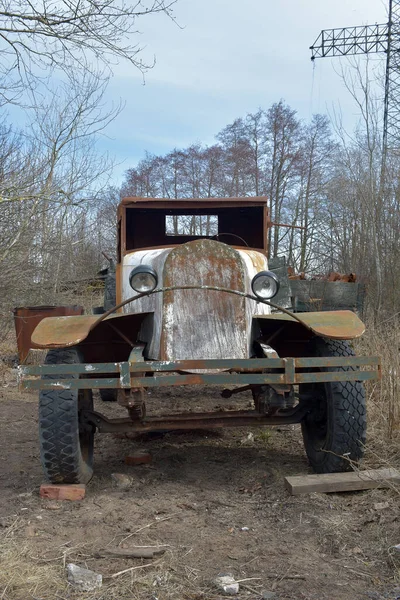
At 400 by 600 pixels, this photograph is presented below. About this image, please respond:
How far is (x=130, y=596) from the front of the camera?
2.41 m

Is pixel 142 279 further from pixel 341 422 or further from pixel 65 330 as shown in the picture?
pixel 341 422

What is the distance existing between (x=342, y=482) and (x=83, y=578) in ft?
5.86

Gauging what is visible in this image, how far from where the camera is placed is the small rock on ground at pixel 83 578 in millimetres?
2480

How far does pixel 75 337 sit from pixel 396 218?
9.62 metres

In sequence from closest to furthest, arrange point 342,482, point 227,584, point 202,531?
point 227,584
point 202,531
point 342,482

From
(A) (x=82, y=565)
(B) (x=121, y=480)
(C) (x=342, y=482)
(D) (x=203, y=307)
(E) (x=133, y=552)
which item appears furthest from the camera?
(B) (x=121, y=480)

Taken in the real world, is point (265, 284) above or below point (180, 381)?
above

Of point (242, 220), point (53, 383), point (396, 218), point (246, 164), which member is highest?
point (246, 164)

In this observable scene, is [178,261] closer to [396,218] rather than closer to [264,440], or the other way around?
[264,440]

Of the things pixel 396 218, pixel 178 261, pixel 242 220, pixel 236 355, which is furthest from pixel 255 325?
pixel 396 218

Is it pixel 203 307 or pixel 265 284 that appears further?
pixel 203 307

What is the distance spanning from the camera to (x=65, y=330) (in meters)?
3.79

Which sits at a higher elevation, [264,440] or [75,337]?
[75,337]

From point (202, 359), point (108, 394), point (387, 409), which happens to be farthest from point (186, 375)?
point (108, 394)
